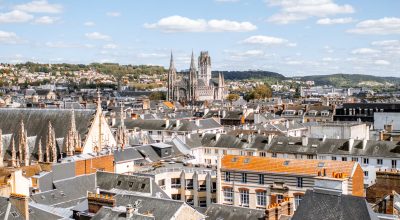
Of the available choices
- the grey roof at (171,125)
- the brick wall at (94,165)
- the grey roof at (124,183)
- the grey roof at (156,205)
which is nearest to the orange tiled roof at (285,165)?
the grey roof at (124,183)

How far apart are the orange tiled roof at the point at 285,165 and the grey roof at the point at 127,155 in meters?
12.3

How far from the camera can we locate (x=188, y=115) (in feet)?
422

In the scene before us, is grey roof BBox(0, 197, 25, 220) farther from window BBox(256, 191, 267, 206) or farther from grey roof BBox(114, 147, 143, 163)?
grey roof BBox(114, 147, 143, 163)

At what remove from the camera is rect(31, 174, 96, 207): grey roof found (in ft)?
136

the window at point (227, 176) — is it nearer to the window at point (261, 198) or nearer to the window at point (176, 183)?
the window at point (261, 198)

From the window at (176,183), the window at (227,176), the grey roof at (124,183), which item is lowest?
the window at (176,183)

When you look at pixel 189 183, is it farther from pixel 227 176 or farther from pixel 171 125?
pixel 171 125

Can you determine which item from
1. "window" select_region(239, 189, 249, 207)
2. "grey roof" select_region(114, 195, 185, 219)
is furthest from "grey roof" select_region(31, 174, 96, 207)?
"window" select_region(239, 189, 249, 207)

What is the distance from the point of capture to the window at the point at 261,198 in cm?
5036

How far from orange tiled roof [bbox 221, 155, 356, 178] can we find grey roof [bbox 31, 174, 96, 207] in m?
14.2

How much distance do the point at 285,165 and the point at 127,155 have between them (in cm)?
1945

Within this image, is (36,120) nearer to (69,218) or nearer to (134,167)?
(134,167)

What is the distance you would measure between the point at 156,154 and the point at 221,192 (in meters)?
15.2

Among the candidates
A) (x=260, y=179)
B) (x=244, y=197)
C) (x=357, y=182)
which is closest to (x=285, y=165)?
(x=260, y=179)
